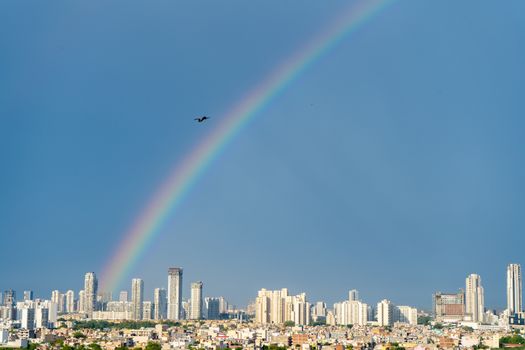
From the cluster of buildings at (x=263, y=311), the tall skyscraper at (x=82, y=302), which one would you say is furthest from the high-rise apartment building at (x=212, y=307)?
the tall skyscraper at (x=82, y=302)

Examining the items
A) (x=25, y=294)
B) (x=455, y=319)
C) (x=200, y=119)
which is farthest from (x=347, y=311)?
(x=200, y=119)

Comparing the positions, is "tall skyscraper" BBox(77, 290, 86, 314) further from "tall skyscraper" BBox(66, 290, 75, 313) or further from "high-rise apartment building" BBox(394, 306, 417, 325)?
"high-rise apartment building" BBox(394, 306, 417, 325)

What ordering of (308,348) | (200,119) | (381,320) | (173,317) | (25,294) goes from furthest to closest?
(25,294), (173,317), (381,320), (308,348), (200,119)

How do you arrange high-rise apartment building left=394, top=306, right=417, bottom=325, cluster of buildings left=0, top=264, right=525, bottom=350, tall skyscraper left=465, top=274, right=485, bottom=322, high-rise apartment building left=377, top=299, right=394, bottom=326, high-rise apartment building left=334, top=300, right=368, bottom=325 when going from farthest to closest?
tall skyscraper left=465, top=274, right=485, bottom=322 → high-rise apartment building left=394, top=306, right=417, bottom=325 → high-rise apartment building left=334, top=300, right=368, bottom=325 → high-rise apartment building left=377, top=299, right=394, bottom=326 → cluster of buildings left=0, top=264, right=525, bottom=350

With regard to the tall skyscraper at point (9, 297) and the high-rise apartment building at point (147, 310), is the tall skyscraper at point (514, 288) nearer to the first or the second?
the high-rise apartment building at point (147, 310)

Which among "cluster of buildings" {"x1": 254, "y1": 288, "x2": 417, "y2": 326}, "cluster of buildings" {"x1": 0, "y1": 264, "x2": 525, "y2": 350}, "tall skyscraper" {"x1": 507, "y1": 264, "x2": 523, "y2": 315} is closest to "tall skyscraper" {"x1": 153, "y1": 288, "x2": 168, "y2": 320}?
"cluster of buildings" {"x1": 0, "y1": 264, "x2": 525, "y2": 350}

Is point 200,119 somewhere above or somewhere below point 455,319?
above

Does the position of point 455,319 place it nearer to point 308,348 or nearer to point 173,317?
point 173,317
